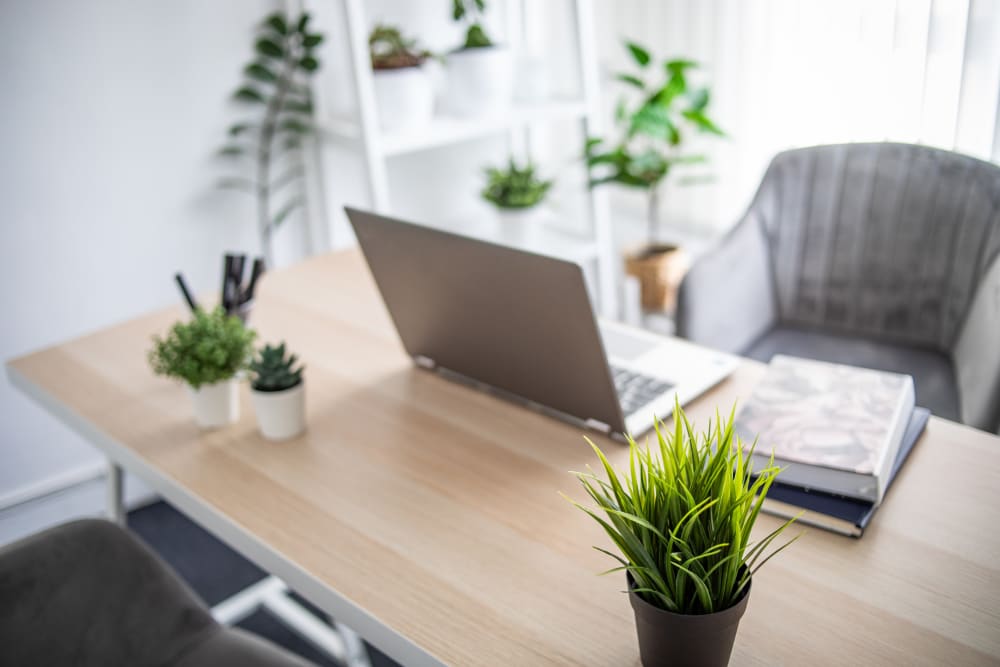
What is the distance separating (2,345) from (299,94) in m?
1.00

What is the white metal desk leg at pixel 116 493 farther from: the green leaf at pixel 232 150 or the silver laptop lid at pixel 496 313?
the green leaf at pixel 232 150

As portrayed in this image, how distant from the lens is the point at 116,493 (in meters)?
1.68

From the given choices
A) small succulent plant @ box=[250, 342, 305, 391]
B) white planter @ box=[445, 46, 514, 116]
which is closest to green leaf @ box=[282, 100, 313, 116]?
white planter @ box=[445, 46, 514, 116]

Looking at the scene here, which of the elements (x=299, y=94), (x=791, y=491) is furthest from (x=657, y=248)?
(x=791, y=491)

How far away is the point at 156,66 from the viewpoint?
220 centimetres

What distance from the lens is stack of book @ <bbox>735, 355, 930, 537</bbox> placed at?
Answer: 3.28ft

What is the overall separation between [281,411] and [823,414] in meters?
0.73

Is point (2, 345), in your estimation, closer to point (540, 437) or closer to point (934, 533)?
point (540, 437)

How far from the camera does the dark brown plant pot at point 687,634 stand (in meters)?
0.76

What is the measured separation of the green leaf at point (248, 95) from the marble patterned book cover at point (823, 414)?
64.6 inches

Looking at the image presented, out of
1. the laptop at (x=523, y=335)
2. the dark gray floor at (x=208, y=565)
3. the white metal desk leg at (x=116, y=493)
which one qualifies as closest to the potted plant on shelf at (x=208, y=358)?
the laptop at (x=523, y=335)

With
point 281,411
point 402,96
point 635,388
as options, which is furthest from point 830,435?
point 402,96

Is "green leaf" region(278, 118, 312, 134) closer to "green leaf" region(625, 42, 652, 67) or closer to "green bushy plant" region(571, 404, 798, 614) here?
"green leaf" region(625, 42, 652, 67)

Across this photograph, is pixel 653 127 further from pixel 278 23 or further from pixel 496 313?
pixel 496 313
